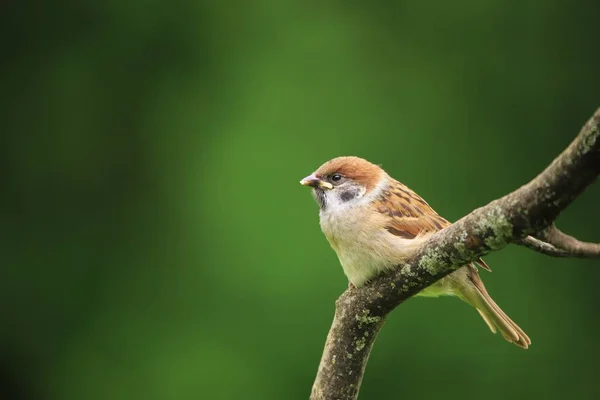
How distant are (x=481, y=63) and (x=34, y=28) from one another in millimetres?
3224

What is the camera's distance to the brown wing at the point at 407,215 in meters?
2.95

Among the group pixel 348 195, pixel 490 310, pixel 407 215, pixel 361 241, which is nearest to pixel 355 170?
pixel 348 195

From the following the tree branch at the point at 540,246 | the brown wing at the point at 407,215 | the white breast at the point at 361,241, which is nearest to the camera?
the tree branch at the point at 540,246

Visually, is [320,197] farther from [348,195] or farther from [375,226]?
[375,226]

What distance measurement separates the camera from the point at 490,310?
10.1 ft

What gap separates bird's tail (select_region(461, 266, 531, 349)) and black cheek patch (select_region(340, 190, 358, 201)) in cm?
52

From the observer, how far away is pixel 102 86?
19.3 feet

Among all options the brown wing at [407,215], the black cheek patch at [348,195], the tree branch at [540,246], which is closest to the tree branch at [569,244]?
the tree branch at [540,246]

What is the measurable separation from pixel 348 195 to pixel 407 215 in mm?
263

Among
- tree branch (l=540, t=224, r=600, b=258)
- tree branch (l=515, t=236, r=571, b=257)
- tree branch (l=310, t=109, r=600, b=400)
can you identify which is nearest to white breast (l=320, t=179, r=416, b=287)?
tree branch (l=310, t=109, r=600, b=400)

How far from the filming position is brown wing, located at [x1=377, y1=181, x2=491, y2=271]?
9.68ft

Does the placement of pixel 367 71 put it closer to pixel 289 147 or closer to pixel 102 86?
pixel 289 147

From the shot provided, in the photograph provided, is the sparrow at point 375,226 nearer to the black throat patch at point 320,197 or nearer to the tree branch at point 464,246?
the black throat patch at point 320,197

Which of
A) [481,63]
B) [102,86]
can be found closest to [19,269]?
[102,86]
